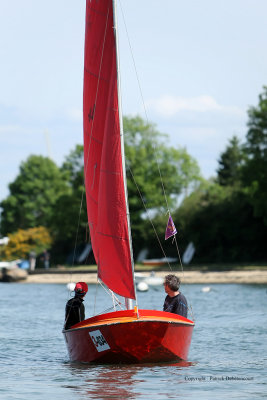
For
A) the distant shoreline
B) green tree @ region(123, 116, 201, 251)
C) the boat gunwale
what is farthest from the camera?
green tree @ region(123, 116, 201, 251)

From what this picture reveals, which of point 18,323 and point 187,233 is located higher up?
point 187,233

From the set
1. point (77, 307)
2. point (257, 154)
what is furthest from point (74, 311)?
point (257, 154)

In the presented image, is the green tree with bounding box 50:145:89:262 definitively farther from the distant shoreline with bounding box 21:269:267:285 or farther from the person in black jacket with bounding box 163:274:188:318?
the person in black jacket with bounding box 163:274:188:318

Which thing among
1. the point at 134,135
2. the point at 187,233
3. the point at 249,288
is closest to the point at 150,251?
the point at 187,233

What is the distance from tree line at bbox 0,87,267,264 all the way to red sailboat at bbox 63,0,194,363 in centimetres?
4982

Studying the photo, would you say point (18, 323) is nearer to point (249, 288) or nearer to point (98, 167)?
point (98, 167)

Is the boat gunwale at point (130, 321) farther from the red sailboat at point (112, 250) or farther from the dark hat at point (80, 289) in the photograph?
the dark hat at point (80, 289)

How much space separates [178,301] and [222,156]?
9456cm

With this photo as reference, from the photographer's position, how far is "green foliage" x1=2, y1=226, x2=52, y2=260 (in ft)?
344

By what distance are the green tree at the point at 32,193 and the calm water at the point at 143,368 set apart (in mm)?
84410

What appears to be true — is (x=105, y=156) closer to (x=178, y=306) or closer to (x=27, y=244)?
(x=178, y=306)

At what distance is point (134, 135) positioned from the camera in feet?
325

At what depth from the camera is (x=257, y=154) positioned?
79.6 m

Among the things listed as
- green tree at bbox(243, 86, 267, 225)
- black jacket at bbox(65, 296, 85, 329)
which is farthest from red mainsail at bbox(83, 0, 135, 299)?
green tree at bbox(243, 86, 267, 225)
